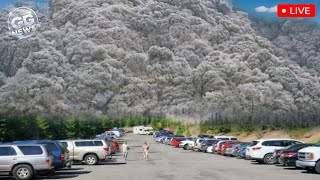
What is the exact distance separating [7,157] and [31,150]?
0.91 meters

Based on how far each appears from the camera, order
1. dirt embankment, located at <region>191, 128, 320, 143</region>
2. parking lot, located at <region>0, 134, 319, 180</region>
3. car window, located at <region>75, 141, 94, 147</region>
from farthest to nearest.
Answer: dirt embankment, located at <region>191, 128, 320, 143</region>, car window, located at <region>75, 141, 94, 147</region>, parking lot, located at <region>0, 134, 319, 180</region>

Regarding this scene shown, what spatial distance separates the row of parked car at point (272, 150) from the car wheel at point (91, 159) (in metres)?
8.79

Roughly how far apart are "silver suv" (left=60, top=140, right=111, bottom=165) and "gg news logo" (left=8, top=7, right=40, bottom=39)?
450 ft

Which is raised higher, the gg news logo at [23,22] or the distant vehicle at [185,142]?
the gg news logo at [23,22]

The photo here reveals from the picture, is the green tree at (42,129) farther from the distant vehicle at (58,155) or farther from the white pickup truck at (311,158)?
the white pickup truck at (311,158)

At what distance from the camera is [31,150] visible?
19.7 meters

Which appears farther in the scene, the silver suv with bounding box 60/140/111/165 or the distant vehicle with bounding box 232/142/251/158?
the distant vehicle with bounding box 232/142/251/158

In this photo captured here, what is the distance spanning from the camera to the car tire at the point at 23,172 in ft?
63.6

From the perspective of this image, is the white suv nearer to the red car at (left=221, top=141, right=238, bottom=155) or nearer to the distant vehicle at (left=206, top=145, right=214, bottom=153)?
the red car at (left=221, top=141, right=238, bottom=155)

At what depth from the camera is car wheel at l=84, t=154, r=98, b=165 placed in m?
29.5

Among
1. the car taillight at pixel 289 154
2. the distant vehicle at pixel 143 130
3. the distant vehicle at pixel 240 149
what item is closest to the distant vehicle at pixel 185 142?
the distant vehicle at pixel 240 149

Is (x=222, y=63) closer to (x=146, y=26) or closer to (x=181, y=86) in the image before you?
(x=181, y=86)

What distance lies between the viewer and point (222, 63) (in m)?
152

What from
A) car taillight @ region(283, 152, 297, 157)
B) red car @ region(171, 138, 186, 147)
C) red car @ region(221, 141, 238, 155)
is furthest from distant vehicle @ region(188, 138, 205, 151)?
car taillight @ region(283, 152, 297, 157)
